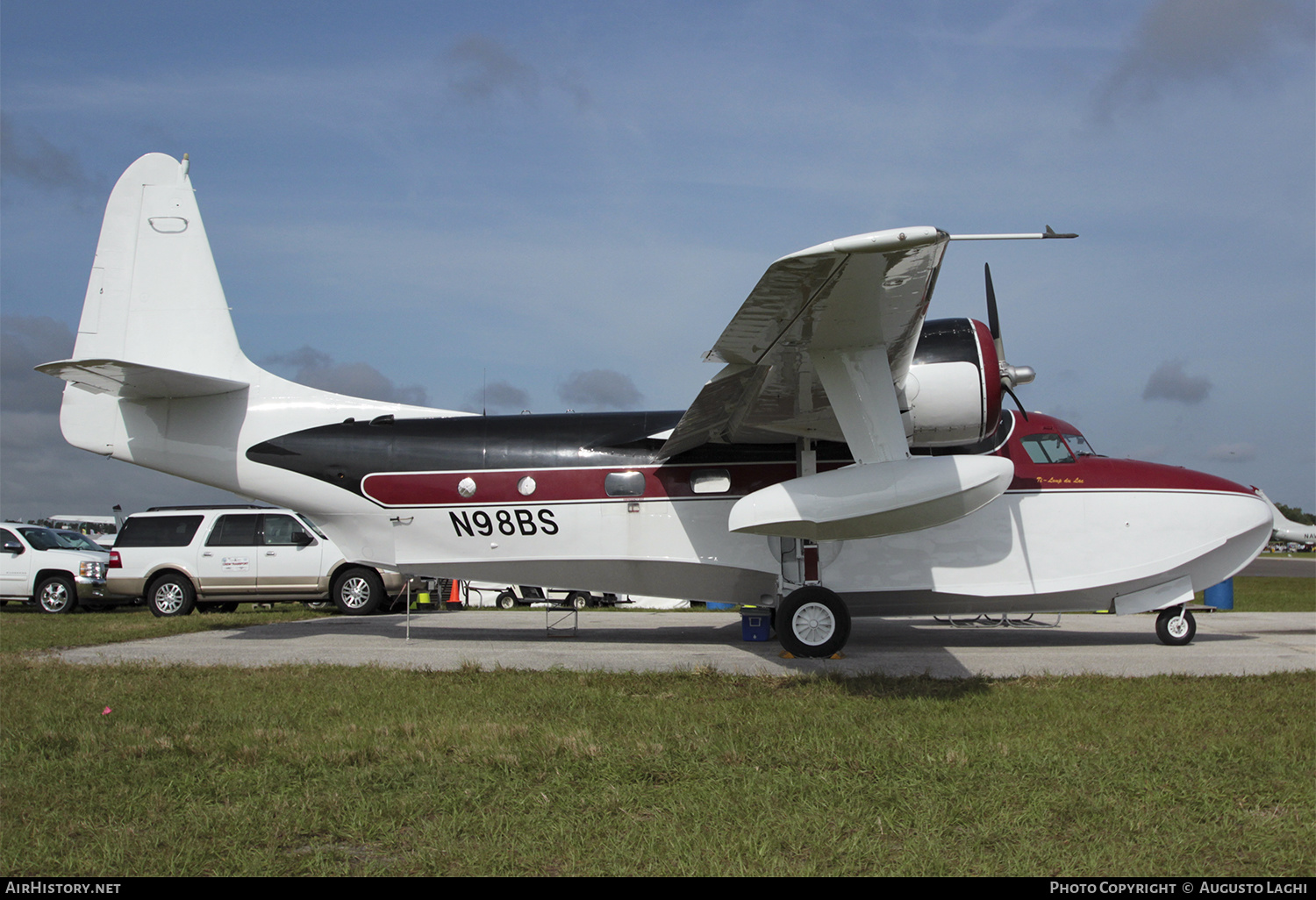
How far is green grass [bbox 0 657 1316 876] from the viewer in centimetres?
360

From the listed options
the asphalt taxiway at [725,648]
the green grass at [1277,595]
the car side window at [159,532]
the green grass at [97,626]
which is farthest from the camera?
the green grass at [1277,595]

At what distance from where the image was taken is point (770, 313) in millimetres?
7078

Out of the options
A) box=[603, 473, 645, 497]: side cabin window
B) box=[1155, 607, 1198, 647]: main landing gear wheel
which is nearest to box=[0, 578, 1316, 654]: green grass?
box=[603, 473, 645, 497]: side cabin window

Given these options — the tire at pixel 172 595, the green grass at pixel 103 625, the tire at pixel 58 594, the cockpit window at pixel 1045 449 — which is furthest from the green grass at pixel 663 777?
the tire at pixel 58 594

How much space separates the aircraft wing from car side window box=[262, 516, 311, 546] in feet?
32.0

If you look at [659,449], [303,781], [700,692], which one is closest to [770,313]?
[700,692]

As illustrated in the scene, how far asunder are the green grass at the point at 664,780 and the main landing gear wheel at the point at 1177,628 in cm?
365

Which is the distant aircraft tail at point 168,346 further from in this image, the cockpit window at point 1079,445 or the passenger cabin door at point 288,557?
the cockpit window at point 1079,445

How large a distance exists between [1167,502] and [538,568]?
7.56m

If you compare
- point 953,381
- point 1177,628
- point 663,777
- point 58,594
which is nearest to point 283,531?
point 58,594

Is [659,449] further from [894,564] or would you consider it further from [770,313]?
[770,313]

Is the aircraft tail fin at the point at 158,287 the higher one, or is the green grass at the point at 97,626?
the aircraft tail fin at the point at 158,287

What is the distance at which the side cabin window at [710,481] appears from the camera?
10625 millimetres

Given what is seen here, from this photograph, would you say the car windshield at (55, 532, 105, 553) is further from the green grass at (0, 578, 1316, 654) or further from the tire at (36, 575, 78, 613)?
the green grass at (0, 578, 1316, 654)
